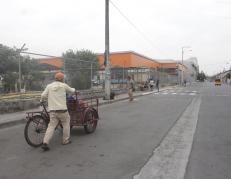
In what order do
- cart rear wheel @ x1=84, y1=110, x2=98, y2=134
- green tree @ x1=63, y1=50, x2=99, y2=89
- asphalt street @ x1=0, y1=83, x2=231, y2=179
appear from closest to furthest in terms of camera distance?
1. asphalt street @ x1=0, y1=83, x2=231, y2=179
2. cart rear wheel @ x1=84, y1=110, x2=98, y2=134
3. green tree @ x1=63, y1=50, x2=99, y2=89

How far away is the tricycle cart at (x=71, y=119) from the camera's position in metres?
7.45

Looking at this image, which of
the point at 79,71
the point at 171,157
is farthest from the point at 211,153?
the point at 79,71

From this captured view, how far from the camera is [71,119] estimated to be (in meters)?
8.62

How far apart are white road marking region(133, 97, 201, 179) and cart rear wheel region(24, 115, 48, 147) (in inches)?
109

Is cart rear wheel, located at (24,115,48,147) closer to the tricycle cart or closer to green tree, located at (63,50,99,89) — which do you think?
the tricycle cart

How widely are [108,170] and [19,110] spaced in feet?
31.4

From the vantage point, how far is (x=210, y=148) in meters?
7.11

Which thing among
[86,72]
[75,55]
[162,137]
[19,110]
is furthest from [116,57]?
[162,137]

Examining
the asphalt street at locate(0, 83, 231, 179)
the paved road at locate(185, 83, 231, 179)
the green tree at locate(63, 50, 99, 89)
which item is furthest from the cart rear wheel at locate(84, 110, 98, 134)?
the green tree at locate(63, 50, 99, 89)

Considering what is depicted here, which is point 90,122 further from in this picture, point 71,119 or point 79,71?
point 79,71

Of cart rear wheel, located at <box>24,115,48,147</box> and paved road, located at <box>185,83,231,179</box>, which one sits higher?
cart rear wheel, located at <box>24,115,48,147</box>

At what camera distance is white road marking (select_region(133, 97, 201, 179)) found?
5.22m

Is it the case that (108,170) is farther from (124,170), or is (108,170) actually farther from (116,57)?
(116,57)

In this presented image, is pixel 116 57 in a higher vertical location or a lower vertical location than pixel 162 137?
higher
